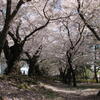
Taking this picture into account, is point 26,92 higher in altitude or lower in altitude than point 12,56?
lower

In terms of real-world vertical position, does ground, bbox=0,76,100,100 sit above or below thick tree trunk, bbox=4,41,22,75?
below

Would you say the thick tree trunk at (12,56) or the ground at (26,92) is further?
the thick tree trunk at (12,56)

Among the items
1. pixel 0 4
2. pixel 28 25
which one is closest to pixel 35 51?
pixel 28 25

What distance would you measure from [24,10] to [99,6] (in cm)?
731

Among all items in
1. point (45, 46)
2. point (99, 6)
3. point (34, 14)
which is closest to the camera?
point (99, 6)

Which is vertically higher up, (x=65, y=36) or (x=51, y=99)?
(x=65, y=36)

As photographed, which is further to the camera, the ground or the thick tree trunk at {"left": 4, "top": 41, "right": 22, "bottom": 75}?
the thick tree trunk at {"left": 4, "top": 41, "right": 22, "bottom": 75}

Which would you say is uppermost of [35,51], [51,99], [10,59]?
[35,51]

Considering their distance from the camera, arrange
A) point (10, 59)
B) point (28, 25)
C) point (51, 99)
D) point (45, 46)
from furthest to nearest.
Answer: point (45, 46) < point (28, 25) < point (10, 59) < point (51, 99)

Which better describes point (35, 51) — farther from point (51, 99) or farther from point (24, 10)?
point (51, 99)

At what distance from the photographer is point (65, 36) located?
29391mm

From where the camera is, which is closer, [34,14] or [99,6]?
[99,6]

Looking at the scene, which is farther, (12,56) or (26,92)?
(12,56)

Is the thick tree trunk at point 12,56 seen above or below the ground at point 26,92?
above
